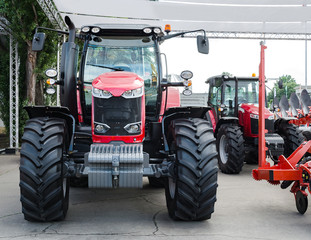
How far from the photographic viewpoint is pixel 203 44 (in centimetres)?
541

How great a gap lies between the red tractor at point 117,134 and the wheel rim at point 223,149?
3.92 m

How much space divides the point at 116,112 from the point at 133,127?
0.26 m

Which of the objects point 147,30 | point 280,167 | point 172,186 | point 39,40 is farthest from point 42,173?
point 280,167

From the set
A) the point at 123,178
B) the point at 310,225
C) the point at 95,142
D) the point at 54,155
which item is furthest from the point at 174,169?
the point at 310,225

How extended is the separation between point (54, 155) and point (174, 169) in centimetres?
131

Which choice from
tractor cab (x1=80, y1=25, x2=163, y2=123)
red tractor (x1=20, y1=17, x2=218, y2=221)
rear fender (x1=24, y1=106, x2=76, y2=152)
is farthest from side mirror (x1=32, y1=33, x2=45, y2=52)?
rear fender (x1=24, y1=106, x2=76, y2=152)

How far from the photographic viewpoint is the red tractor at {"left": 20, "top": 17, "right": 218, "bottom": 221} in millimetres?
4379

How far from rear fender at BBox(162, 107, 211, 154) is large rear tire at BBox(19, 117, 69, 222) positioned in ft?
3.99

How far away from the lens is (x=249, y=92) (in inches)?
409

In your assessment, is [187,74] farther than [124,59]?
No

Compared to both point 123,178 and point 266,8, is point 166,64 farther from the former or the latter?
point 266,8

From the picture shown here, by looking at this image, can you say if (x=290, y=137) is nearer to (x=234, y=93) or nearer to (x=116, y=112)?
(x=234, y=93)

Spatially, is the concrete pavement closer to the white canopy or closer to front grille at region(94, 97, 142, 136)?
front grille at region(94, 97, 142, 136)

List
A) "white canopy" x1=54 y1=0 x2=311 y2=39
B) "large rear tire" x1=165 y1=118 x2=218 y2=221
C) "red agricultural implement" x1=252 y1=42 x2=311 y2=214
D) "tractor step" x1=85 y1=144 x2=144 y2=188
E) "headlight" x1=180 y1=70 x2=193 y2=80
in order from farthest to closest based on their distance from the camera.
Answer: "white canopy" x1=54 y1=0 x2=311 y2=39 → "headlight" x1=180 y1=70 x2=193 y2=80 → "red agricultural implement" x1=252 y1=42 x2=311 y2=214 → "large rear tire" x1=165 y1=118 x2=218 y2=221 → "tractor step" x1=85 y1=144 x2=144 y2=188
